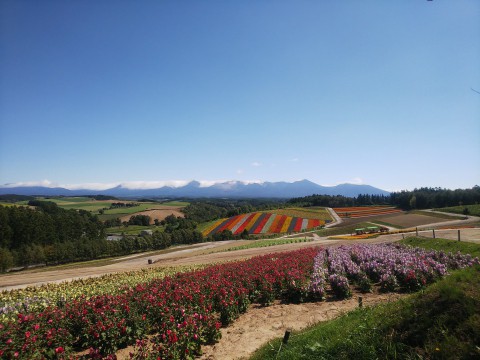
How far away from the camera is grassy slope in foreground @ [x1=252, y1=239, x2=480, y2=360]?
4566mm

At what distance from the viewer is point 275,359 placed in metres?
6.19

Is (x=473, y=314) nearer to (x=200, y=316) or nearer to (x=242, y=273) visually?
(x=200, y=316)

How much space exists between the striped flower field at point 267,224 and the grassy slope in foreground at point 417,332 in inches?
2484

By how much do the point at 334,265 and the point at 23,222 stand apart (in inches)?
3122

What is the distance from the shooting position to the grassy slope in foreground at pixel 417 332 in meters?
4.57

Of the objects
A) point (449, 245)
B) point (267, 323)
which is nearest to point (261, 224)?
point (449, 245)

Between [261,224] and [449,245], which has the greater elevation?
[449,245]

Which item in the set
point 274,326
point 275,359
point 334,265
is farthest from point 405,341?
point 334,265

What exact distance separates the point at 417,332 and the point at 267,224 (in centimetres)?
7428

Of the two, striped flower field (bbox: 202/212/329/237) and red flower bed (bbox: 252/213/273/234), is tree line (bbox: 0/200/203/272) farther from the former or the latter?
red flower bed (bbox: 252/213/273/234)

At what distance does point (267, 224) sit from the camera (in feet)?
258

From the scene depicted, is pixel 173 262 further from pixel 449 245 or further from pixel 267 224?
pixel 267 224

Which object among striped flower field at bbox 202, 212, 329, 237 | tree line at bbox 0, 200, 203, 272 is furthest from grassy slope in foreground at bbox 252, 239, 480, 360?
tree line at bbox 0, 200, 203, 272

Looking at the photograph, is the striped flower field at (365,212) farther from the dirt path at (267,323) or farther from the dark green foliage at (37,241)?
the dirt path at (267,323)
